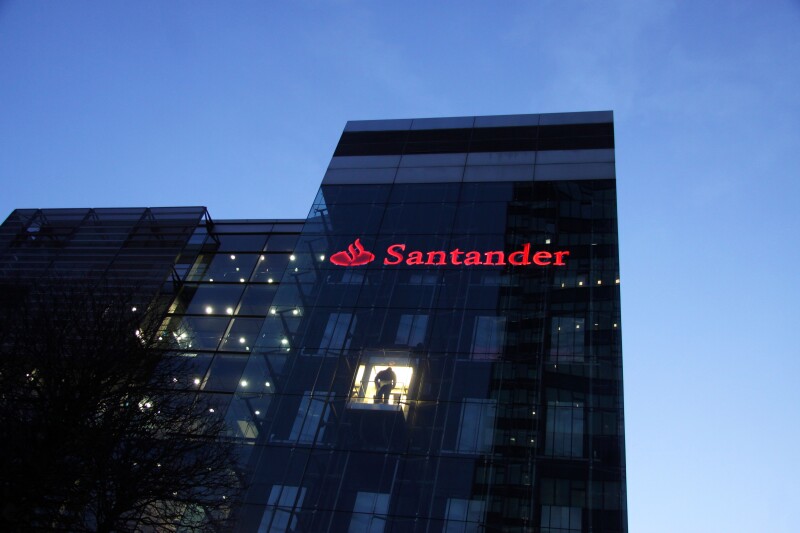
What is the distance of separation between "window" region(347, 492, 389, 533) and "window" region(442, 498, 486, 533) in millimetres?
1903

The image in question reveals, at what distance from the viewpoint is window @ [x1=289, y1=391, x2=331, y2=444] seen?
22.2 meters

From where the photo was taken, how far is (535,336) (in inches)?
942

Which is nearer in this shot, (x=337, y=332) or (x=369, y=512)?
(x=369, y=512)

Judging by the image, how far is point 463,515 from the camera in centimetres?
1950

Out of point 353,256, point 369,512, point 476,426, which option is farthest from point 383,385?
point 353,256

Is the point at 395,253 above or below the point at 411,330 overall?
above

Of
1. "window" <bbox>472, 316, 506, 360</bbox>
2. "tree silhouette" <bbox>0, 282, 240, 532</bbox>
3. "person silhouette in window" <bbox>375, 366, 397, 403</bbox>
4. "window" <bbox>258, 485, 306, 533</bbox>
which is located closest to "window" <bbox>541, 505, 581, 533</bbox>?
"window" <bbox>472, 316, 506, 360</bbox>

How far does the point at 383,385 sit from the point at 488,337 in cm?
424

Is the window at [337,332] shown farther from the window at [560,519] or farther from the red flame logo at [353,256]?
the window at [560,519]

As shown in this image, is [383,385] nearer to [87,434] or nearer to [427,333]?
[427,333]

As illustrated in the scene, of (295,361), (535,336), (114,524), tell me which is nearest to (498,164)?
(535,336)

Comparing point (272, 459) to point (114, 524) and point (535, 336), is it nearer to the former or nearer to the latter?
point (114, 524)

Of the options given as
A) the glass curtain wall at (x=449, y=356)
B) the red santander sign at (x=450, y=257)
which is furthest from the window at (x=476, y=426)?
the red santander sign at (x=450, y=257)

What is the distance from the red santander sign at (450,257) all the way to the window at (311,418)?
6.98 meters
